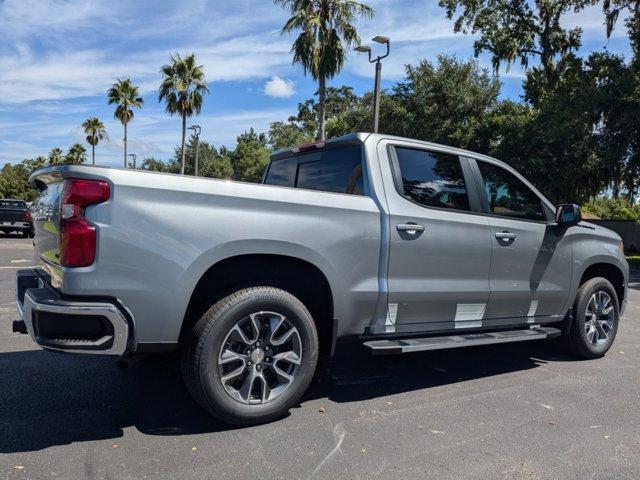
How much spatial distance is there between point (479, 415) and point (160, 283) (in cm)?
237

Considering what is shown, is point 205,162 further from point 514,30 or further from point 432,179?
point 432,179

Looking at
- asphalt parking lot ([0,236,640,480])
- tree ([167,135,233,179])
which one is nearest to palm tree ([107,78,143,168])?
tree ([167,135,233,179])

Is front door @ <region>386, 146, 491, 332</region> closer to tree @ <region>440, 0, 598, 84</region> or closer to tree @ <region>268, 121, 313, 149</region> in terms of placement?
tree @ <region>440, 0, 598, 84</region>

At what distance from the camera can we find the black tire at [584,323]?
5316 mm

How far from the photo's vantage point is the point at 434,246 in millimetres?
4164

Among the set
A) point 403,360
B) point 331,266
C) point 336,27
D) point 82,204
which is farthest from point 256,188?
point 336,27

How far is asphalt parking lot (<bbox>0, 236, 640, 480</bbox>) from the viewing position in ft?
9.92

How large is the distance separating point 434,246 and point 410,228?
0.27 m

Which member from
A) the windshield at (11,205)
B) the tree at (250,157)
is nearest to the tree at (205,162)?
the tree at (250,157)

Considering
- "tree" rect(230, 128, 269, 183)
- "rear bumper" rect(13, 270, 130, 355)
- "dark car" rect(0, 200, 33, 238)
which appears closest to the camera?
"rear bumper" rect(13, 270, 130, 355)

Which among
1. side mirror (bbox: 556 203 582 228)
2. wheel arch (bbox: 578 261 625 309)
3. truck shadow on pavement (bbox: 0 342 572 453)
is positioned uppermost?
side mirror (bbox: 556 203 582 228)

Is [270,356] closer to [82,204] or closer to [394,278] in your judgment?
[394,278]

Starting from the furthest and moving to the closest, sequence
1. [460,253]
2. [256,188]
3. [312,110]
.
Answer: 1. [312,110]
2. [460,253]
3. [256,188]

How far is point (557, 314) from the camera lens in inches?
205
